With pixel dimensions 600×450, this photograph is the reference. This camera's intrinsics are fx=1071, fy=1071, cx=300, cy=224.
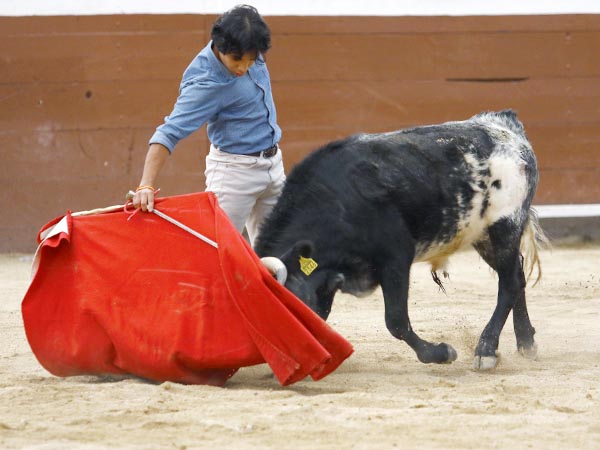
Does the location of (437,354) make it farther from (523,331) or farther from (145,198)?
(145,198)

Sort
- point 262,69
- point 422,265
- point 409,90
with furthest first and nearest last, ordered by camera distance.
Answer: point 409,90, point 422,265, point 262,69

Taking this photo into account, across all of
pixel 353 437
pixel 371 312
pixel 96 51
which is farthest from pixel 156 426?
pixel 96 51

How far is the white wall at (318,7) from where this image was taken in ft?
25.3

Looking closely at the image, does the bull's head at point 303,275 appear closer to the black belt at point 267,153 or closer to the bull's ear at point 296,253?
the bull's ear at point 296,253

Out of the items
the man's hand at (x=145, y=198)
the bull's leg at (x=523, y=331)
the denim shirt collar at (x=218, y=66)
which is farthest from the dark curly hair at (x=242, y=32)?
the bull's leg at (x=523, y=331)

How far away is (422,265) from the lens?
7445 mm

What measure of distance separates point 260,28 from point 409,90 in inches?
174

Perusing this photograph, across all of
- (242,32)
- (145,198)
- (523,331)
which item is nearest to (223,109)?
(242,32)

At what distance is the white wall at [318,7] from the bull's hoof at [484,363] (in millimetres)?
4267

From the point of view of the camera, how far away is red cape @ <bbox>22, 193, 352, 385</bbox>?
140 inches

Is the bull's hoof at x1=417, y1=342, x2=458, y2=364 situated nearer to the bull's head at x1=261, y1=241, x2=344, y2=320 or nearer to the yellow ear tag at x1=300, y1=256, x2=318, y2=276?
the bull's head at x1=261, y1=241, x2=344, y2=320

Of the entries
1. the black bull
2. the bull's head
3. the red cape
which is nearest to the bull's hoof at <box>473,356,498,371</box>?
the black bull

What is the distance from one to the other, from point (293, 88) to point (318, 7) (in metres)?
0.62

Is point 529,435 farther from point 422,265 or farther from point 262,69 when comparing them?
point 422,265
